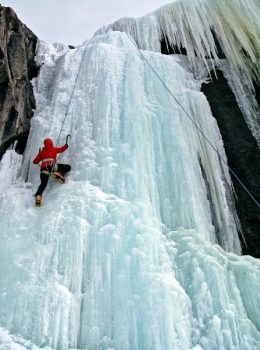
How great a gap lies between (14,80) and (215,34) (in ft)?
13.2

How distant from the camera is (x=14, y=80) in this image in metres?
6.12

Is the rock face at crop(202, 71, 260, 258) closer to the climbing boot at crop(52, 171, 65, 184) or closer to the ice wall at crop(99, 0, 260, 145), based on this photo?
the ice wall at crop(99, 0, 260, 145)

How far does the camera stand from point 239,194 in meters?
5.42

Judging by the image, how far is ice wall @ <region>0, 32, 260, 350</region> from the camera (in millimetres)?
3379

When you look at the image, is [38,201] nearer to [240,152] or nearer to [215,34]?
[240,152]

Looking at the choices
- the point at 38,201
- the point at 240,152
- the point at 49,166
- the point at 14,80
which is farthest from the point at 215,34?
the point at 38,201

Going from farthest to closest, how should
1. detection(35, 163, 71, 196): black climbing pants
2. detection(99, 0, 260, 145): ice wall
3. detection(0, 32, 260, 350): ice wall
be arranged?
detection(99, 0, 260, 145): ice wall, detection(35, 163, 71, 196): black climbing pants, detection(0, 32, 260, 350): ice wall

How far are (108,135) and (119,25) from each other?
151 inches

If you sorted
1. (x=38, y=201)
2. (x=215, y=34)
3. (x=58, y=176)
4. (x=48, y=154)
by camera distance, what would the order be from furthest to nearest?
(x=215, y=34), (x=48, y=154), (x=58, y=176), (x=38, y=201)

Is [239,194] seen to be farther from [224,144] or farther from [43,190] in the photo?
[43,190]

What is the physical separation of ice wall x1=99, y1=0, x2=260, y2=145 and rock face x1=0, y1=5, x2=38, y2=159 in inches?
89.4

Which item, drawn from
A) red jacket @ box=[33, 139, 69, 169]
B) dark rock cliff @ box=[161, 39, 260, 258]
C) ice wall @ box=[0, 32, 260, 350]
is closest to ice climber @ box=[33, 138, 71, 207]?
red jacket @ box=[33, 139, 69, 169]

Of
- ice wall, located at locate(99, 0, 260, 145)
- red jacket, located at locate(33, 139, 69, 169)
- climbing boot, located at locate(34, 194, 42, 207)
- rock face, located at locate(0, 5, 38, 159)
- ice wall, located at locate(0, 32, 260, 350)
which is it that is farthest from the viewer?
ice wall, located at locate(99, 0, 260, 145)

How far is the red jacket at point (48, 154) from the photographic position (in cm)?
483
